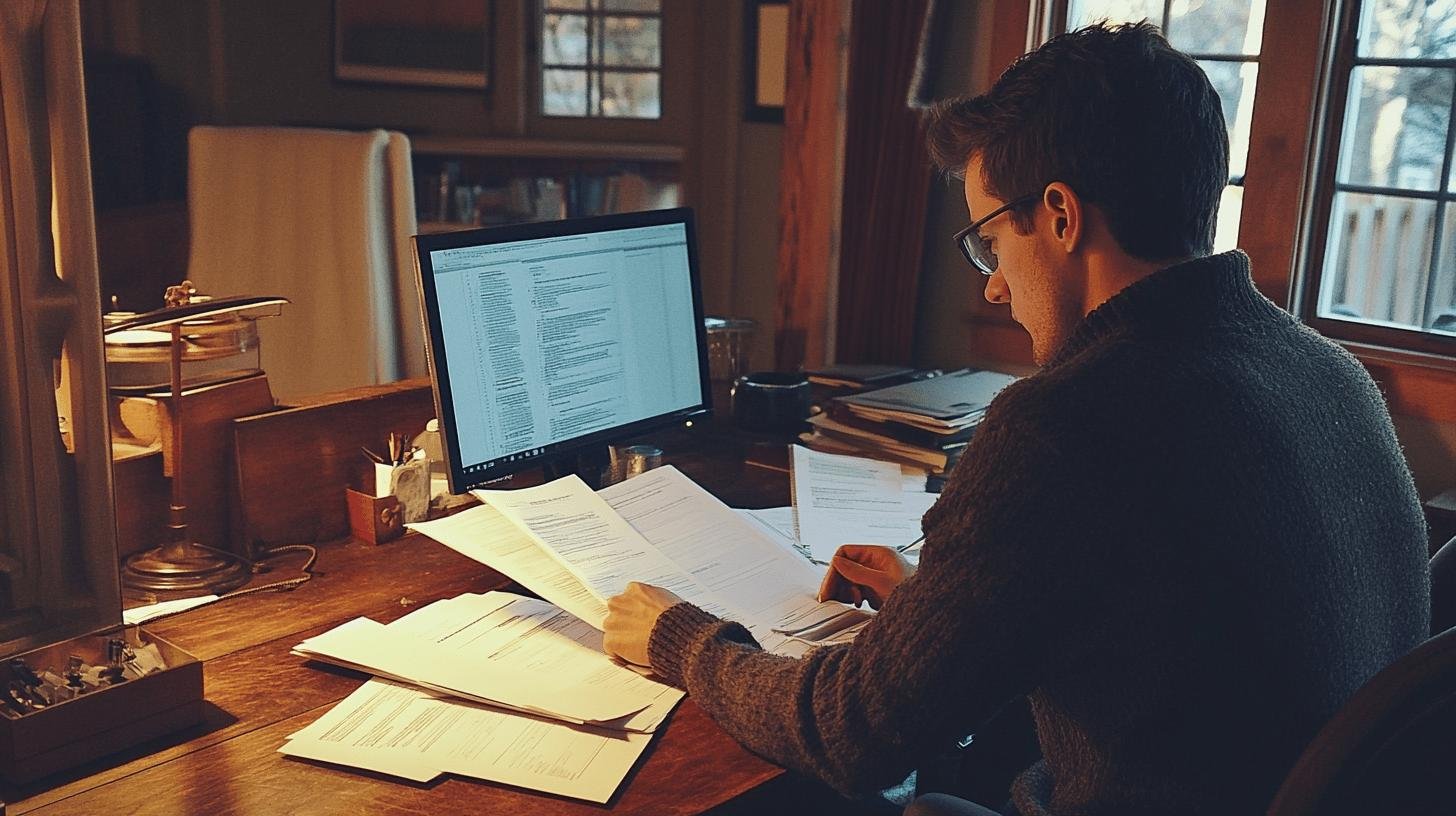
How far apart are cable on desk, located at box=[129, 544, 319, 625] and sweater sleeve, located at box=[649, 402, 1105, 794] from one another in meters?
0.69

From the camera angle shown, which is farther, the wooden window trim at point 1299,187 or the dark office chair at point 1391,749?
the wooden window trim at point 1299,187

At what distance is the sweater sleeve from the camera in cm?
105

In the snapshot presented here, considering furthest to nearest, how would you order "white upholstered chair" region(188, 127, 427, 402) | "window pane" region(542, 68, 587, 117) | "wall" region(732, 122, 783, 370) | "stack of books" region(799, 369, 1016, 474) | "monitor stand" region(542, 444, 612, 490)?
"window pane" region(542, 68, 587, 117) < "wall" region(732, 122, 783, 370) < "white upholstered chair" region(188, 127, 427, 402) < "stack of books" region(799, 369, 1016, 474) < "monitor stand" region(542, 444, 612, 490)

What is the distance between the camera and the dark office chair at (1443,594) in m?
1.39

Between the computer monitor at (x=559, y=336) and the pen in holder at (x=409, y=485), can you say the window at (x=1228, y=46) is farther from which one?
the pen in holder at (x=409, y=485)

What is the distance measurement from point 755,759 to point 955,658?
0.25m

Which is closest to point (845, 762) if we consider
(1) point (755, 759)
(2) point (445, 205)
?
(1) point (755, 759)

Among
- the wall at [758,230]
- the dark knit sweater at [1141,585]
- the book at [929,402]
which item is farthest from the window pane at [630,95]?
the dark knit sweater at [1141,585]

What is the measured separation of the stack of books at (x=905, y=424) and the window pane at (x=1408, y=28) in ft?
3.54

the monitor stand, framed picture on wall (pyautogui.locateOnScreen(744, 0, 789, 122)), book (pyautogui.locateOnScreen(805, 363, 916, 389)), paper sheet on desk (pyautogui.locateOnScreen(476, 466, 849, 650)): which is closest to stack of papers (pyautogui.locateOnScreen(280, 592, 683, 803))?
paper sheet on desk (pyautogui.locateOnScreen(476, 466, 849, 650))

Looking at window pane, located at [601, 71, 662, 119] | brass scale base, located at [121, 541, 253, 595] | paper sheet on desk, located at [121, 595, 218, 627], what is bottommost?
paper sheet on desk, located at [121, 595, 218, 627]

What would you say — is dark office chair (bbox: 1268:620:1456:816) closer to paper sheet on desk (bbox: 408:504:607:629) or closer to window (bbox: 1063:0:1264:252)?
paper sheet on desk (bbox: 408:504:607:629)

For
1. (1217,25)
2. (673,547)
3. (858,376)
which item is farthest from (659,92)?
(673,547)

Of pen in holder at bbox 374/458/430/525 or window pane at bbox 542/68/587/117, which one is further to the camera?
window pane at bbox 542/68/587/117
